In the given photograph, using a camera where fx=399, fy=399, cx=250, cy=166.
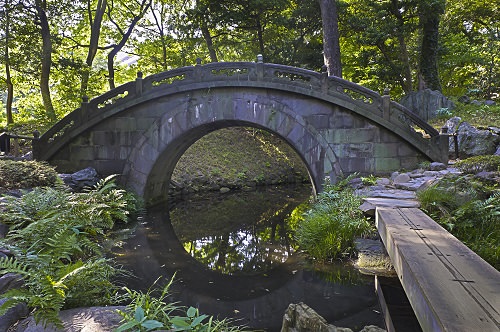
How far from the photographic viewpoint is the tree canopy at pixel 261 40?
16219 millimetres

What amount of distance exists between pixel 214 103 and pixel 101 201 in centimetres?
418

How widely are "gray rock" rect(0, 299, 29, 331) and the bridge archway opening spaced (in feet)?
25.9

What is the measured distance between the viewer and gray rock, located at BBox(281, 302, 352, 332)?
3.37 metres

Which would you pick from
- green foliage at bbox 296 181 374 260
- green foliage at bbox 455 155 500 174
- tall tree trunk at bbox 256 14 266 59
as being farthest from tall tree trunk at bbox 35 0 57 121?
green foliage at bbox 455 155 500 174

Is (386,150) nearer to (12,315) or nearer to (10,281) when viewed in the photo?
(10,281)

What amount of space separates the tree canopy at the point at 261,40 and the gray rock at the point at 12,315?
35.9ft

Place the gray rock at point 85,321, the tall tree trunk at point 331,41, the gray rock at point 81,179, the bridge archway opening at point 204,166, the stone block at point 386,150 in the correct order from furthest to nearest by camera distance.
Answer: the tall tree trunk at point 331,41
the bridge archway opening at point 204,166
the gray rock at point 81,179
the stone block at point 386,150
the gray rock at point 85,321

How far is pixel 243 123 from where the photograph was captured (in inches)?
460

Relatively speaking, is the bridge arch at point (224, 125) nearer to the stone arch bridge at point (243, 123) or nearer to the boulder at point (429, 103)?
the stone arch bridge at point (243, 123)

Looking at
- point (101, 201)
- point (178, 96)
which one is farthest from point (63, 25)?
point (101, 201)

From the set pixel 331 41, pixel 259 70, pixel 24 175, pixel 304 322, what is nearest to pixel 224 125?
pixel 259 70

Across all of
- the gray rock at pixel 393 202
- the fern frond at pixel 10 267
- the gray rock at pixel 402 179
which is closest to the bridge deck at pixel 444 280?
the gray rock at pixel 393 202

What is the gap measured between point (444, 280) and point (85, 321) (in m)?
2.76

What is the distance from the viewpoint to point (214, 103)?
11.2 metres
